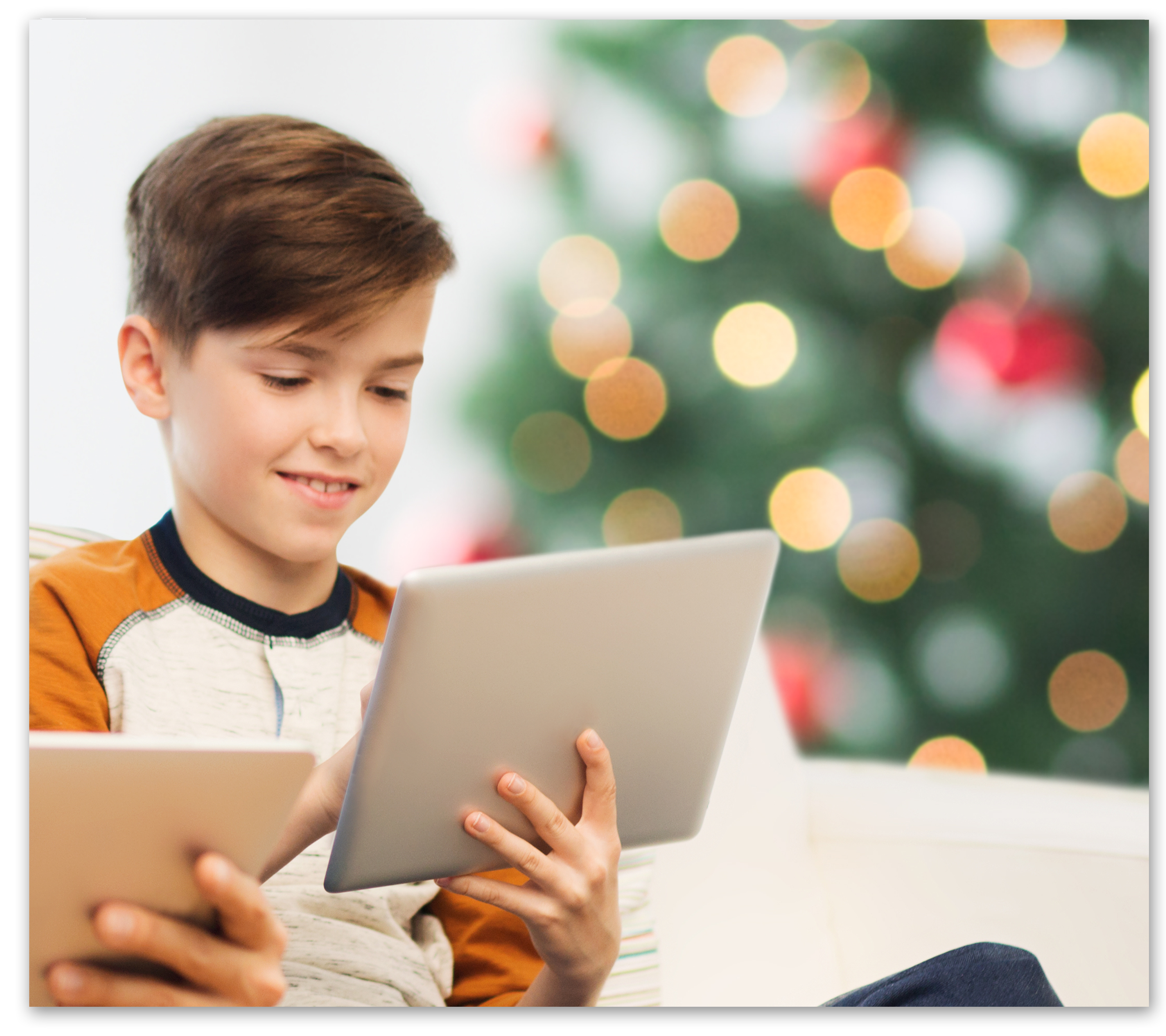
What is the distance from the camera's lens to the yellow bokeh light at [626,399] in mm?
1276

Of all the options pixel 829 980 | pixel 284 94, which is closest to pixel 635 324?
pixel 284 94

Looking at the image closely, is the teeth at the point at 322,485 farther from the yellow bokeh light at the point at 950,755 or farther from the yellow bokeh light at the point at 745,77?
the yellow bokeh light at the point at 950,755

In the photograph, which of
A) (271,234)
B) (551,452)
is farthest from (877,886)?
(271,234)

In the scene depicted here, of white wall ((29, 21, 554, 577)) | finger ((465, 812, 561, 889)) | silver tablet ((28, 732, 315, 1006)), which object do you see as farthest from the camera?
white wall ((29, 21, 554, 577))

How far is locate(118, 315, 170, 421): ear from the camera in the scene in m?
0.70

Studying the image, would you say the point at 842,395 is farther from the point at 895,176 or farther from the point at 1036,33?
the point at 1036,33

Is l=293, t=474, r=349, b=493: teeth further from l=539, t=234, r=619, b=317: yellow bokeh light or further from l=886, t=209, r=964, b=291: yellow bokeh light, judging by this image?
l=886, t=209, r=964, b=291: yellow bokeh light

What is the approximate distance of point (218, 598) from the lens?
699mm

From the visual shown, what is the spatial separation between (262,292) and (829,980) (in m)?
0.71

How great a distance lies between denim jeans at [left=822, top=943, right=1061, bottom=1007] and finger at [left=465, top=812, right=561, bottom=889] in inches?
7.9

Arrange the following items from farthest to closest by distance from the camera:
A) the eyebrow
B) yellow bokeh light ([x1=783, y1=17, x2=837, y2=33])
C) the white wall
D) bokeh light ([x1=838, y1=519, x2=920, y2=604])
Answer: bokeh light ([x1=838, y1=519, x2=920, y2=604]) < yellow bokeh light ([x1=783, y1=17, x2=837, y2=33]) < the white wall < the eyebrow

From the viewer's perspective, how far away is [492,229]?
1245 millimetres

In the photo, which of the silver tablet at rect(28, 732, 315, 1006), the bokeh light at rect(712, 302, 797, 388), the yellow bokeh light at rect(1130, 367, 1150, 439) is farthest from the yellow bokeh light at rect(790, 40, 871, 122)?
the silver tablet at rect(28, 732, 315, 1006)
